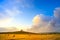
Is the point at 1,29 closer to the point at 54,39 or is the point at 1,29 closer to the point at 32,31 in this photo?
the point at 32,31

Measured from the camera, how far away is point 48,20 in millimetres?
2914

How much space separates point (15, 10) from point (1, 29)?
47 cm

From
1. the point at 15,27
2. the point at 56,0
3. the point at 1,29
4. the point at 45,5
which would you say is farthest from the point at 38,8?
the point at 1,29

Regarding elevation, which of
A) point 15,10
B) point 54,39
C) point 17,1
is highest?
point 17,1

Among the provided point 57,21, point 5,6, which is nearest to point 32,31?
point 57,21

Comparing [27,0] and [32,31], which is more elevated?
[27,0]

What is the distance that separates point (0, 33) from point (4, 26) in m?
0.16

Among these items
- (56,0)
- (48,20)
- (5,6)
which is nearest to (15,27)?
(5,6)

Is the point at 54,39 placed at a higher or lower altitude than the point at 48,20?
lower

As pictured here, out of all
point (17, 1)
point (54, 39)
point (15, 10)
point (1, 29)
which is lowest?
point (54, 39)

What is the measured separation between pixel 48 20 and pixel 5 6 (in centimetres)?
90

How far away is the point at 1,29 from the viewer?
2844 mm

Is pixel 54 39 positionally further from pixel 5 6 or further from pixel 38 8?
pixel 5 6

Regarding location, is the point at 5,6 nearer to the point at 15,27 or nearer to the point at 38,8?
the point at 15,27
